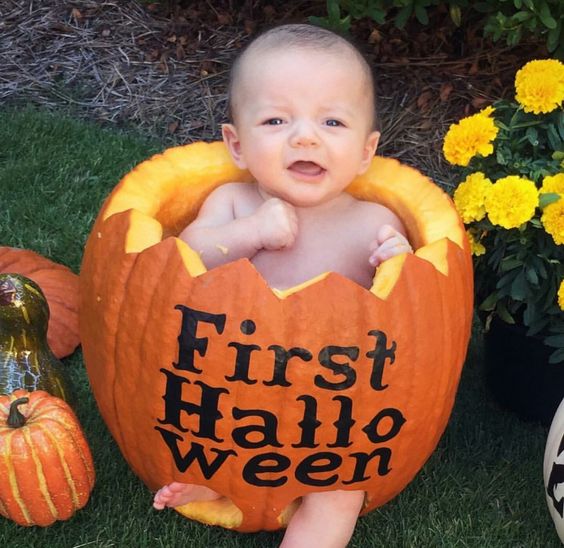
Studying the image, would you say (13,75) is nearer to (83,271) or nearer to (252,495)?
(83,271)

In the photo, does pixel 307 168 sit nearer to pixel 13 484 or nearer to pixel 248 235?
pixel 248 235

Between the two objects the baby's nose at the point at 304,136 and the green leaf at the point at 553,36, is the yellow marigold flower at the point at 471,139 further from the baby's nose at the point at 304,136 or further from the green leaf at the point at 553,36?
the green leaf at the point at 553,36

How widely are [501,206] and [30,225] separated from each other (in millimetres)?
1889

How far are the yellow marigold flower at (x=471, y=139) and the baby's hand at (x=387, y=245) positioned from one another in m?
0.38

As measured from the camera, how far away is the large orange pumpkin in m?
1.76

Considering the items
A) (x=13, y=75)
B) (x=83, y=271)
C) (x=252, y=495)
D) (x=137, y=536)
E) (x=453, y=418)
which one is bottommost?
(x=13, y=75)

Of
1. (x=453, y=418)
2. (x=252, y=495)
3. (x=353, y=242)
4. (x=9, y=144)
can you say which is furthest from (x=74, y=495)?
(x=9, y=144)

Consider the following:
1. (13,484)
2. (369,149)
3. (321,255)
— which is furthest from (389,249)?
(13,484)

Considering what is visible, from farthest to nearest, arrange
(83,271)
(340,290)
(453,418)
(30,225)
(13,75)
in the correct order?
1. (13,75)
2. (30,225)
3. (453,418)
4. (83,271)
5. (340,290)

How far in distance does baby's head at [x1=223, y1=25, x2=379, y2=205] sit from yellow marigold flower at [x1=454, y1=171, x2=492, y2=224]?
34 cm

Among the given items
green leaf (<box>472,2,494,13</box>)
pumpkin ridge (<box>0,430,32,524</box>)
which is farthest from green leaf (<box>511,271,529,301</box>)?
green leaf (<box>472,2,494,13</box>)

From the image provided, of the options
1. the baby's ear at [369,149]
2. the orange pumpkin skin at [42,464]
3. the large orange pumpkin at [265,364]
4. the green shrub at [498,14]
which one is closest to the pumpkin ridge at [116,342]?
the large orange pumpkin at [265,364]

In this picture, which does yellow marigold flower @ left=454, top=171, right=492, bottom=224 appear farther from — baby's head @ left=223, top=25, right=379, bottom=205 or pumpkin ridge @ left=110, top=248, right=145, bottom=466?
pumpkin ridge @ left=110, top=248, right=145, bottom=466

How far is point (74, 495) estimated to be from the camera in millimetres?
2021
